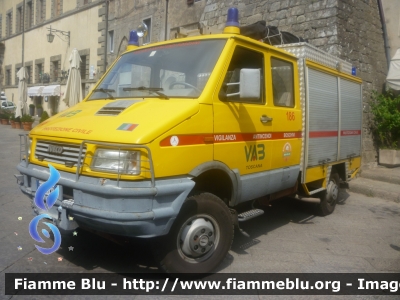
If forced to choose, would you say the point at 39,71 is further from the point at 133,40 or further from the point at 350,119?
the point at 350,119

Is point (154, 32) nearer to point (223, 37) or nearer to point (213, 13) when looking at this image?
point (213, 13)

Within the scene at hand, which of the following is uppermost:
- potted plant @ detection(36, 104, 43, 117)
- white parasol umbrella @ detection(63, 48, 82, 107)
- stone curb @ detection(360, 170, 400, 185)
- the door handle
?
potted plant @ detection(36, 104, 43, 117)

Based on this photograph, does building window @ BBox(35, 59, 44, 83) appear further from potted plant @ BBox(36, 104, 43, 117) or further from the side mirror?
the side mirror

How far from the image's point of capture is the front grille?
3.66 metres

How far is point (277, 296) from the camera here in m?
3.81

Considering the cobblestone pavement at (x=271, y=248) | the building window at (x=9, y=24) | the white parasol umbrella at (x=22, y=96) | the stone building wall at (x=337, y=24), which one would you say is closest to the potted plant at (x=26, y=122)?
the white parasol umbrella at (x=22, y=96)

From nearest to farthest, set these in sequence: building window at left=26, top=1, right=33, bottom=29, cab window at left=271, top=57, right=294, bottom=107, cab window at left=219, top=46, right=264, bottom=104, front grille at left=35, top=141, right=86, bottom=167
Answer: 1. front grille at left=35, top=141, right=86, bottom=167
2. cab window at left=219, top=46, right=264, bottom=104
3. cab window at left=271, top=57, right=294, bottom=107
4. building window at left=26, top=1, right=33, bottom=29

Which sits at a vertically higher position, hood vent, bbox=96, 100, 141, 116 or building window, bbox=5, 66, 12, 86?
building window, bbox=5, 66, 12, 86

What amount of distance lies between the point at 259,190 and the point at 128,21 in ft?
50.1

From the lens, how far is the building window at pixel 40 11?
27.7 m

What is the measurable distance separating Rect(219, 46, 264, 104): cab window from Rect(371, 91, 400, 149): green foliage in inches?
282

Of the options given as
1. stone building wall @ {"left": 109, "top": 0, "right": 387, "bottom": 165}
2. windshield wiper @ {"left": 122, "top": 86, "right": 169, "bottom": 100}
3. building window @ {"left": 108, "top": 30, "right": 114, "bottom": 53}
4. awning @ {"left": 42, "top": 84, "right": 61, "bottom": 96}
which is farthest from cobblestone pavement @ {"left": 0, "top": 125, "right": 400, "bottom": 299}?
awning @ {"left": 42, "top": 84, "right": 61, "bottom": 96}

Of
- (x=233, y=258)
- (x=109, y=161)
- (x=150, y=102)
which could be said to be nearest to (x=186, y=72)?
(x=150, y=102)

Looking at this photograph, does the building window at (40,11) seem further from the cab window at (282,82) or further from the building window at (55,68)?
the cab window at (282,82)
